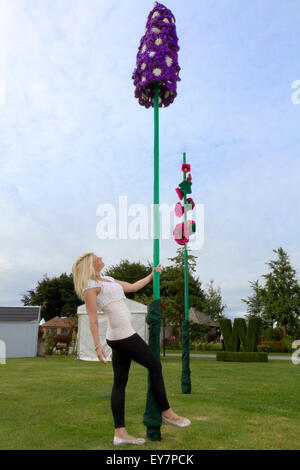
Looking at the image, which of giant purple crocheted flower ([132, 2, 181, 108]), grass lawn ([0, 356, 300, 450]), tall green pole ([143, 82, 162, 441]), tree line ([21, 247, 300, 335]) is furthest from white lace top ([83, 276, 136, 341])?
tree line ([21, 247, 300, 335])

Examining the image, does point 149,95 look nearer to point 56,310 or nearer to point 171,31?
point 171,31

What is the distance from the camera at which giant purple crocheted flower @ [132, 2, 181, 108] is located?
5.10 meters

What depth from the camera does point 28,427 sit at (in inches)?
194

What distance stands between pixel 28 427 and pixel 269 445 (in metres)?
3.03

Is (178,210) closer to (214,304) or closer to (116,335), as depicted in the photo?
(116,335)

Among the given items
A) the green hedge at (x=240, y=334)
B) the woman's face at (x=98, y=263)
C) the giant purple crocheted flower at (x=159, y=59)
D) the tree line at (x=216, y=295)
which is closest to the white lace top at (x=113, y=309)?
the woman's face at (x=98, y=263)

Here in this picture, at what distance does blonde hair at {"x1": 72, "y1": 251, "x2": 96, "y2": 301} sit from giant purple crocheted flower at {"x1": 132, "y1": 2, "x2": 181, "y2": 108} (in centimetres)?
269

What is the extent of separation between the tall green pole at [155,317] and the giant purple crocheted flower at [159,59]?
0.60ft

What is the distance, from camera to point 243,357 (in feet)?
64.3

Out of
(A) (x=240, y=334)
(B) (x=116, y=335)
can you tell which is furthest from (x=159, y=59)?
(A) (x=240, y=334)

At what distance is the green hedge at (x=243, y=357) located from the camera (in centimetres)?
1942

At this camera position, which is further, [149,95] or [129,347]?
[149,95]

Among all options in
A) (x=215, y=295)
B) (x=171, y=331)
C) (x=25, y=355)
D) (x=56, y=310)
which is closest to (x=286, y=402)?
(x=25, y=355)
